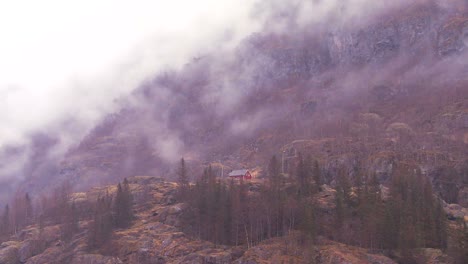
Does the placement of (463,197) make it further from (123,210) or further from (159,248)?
(123,210)

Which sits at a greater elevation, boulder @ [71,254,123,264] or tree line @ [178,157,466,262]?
tree line @ [178,157,466,262]

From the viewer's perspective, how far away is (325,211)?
135250 millimetres

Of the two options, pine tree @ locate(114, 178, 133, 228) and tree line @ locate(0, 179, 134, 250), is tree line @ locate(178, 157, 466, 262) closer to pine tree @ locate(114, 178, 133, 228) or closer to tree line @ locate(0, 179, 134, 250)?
pine tree @ locate(114, 178, 133, 228)

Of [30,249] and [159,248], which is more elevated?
[159,248]

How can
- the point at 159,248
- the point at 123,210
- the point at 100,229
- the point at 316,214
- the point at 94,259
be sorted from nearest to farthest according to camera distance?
the point at 316,214 < the point at 159,248 < the point at 94,259 < the point at 100,229 < the point at 123,210

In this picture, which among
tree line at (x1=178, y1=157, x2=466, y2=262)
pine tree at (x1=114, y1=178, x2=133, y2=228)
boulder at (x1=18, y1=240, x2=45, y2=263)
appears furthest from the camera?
boulder at (x1=18, y1=240, x2=45, y2=263)

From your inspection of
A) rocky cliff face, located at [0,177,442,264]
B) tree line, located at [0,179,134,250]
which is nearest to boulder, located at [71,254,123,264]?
rocky cliff face, located at [0,177,442,264]

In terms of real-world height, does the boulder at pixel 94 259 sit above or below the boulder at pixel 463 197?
below

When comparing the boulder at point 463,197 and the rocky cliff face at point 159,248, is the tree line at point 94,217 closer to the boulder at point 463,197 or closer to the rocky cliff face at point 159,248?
the rocky cliff face at point 159,248

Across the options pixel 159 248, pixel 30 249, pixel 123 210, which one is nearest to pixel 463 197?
pixel 159 248

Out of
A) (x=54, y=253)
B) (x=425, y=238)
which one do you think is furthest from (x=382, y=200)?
(x=54, y=253)

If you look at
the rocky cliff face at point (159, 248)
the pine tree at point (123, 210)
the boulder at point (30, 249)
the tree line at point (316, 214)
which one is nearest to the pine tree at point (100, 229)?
the rocky cliff face at point (159, 248)

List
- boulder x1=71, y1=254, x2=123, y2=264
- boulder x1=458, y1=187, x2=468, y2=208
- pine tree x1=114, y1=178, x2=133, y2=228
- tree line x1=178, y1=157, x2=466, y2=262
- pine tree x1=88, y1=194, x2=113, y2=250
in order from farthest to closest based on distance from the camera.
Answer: boulder x1=458, y1=187, x2=468, y2=208 < pine tree x1=114, y1=178, x2=133, y2=228 < pine tree x1=88, y1=194, x2=113, y2=250 < boulder x1=71, y1=254, x2=123, y2=264 < tree line x1=178, y1=157, x2=466, y2=262

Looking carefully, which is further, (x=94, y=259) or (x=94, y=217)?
(x=94, y=217)
